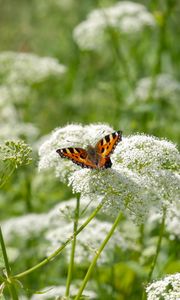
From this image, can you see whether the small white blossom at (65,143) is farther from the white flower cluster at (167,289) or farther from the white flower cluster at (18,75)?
the white flower cluster at (18,75)

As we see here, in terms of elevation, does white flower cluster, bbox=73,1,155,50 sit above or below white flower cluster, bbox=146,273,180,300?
above

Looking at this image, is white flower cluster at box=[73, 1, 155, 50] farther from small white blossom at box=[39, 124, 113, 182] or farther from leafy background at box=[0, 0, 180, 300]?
small white blossom at box=[39, 124, 113, 182]

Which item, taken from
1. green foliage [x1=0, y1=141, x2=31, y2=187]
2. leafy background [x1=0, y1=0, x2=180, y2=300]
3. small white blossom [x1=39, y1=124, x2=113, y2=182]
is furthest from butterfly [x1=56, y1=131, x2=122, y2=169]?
leafy background [x1=0, y1=0, x2=180, y2=300]

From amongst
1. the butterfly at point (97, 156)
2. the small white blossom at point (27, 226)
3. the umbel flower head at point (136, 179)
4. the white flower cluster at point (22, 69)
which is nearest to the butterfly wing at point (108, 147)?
the butterfly at point (97, 156)

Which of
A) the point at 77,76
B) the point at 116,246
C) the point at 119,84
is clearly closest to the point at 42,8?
the point at 77,76

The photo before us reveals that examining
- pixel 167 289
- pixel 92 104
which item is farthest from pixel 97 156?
pixel 92 104

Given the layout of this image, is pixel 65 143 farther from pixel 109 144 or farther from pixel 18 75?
pixel 18 75

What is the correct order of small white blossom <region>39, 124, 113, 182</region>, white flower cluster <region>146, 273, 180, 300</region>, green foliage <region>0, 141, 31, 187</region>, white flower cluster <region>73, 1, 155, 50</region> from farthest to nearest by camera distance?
white flower cluster <region>73, 1, 155, 50</region>
small white blossom <region>39, 124, 113, 182</region>
green foliage <region>0, 141, 31, 187</region>
white flower cluster <region>146, 273, 180, 300</region>
